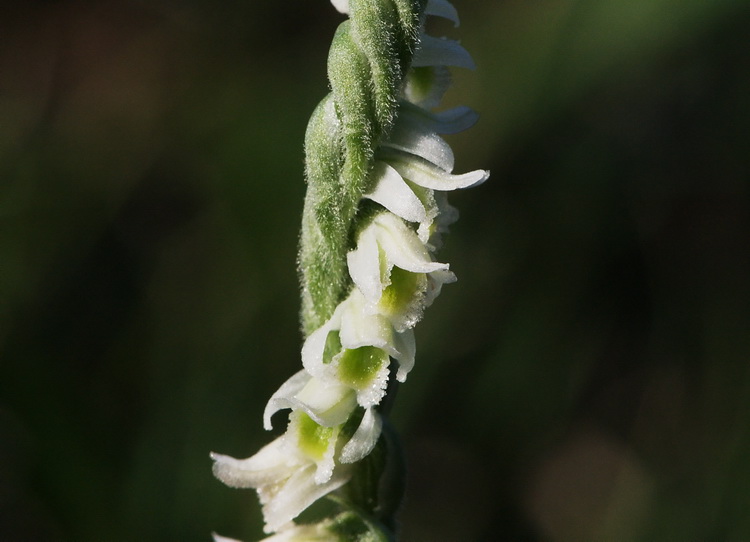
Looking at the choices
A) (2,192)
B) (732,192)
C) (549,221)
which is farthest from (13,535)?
(732,192)

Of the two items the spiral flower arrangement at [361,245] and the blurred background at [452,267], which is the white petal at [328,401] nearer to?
the spiral flower arrangement at [361,245]

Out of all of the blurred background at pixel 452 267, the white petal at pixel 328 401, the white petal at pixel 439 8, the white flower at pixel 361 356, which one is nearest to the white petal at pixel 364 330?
the white flower at pixel 361 356

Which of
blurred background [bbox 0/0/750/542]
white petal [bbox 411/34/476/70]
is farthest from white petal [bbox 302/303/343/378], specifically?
blurred background [bbox 0/0/750/542]

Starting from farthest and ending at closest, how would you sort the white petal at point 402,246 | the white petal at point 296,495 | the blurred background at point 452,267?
the blurred background at point 452,267, the white petal at point 296,495, the white petal at point 402,246

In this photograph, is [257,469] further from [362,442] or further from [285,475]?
[362,442]

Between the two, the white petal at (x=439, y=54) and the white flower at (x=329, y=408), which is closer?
the white flower at (x=329, y=408)

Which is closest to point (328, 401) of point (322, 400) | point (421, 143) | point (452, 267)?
point (322, 400)

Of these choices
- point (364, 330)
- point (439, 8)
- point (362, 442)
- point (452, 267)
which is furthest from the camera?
point (452, 267)
